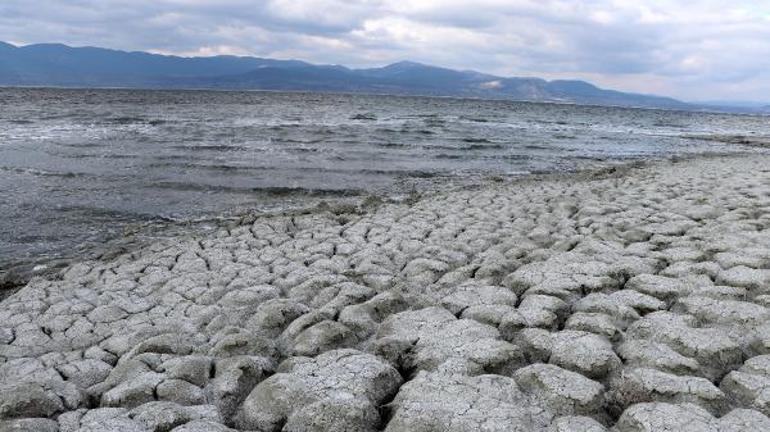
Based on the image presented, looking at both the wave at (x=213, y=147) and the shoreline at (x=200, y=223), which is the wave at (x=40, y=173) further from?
the shoreline at (x=200, y=223)

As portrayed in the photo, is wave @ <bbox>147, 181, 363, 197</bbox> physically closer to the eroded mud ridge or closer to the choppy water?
the choppy water

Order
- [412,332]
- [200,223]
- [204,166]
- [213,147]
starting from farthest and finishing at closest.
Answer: [213,147]
[204,166]
[200,223]
[412,332]

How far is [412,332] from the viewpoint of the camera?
4.80 m

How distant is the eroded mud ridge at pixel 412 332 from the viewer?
3.60m

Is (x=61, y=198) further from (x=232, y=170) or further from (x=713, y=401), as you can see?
(x=713, y=401)

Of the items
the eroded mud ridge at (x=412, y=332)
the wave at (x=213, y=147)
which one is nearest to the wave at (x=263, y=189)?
the eroded mud ridge at (x=412, y=332)

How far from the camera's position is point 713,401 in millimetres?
3551

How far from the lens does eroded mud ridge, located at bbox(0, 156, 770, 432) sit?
360 cm

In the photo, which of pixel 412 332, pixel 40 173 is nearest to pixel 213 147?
pixel 40 173

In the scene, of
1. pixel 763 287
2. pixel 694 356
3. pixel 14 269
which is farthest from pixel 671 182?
pixel 14 269

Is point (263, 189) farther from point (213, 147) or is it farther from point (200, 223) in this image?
point (213, 147)

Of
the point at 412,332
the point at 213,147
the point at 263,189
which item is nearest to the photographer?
the point at 412,332

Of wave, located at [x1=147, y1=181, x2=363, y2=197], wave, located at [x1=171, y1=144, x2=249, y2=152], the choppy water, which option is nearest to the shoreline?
the choppy water

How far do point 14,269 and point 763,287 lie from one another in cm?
933
